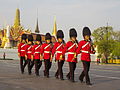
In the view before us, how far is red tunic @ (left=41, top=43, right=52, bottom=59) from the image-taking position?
11.1m

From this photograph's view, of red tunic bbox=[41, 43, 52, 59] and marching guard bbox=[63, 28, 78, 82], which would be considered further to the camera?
red tunic bbox=[41, 43, 52, 59]

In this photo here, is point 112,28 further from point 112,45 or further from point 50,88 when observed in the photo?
point 50,88

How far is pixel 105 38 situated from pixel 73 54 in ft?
138

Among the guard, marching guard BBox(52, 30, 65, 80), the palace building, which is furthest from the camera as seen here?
the palace building

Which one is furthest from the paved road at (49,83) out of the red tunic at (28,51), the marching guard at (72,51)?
the red tunic at (28,51)

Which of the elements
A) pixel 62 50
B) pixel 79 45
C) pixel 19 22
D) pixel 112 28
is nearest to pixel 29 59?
pixel 62 50

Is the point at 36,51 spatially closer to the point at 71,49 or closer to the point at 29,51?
the point at 29,51

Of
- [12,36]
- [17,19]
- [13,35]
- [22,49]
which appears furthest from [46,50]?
[17,19]

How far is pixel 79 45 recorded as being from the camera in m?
9.13

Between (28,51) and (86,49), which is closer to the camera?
(86,49)

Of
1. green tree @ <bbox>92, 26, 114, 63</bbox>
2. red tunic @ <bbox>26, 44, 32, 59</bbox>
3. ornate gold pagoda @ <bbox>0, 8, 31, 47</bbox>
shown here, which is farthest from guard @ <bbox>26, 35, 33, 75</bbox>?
ornate gold pagoda @ <bbox>0, 8, 31, 47</bbox>

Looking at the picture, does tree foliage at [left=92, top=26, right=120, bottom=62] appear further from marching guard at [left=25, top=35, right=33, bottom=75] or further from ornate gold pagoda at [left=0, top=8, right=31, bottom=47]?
marching guard at [left=25, top=35, right=33, bottom=75]

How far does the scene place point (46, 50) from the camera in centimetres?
1124

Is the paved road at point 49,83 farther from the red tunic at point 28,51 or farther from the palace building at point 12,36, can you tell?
the palace building at point 12,36
